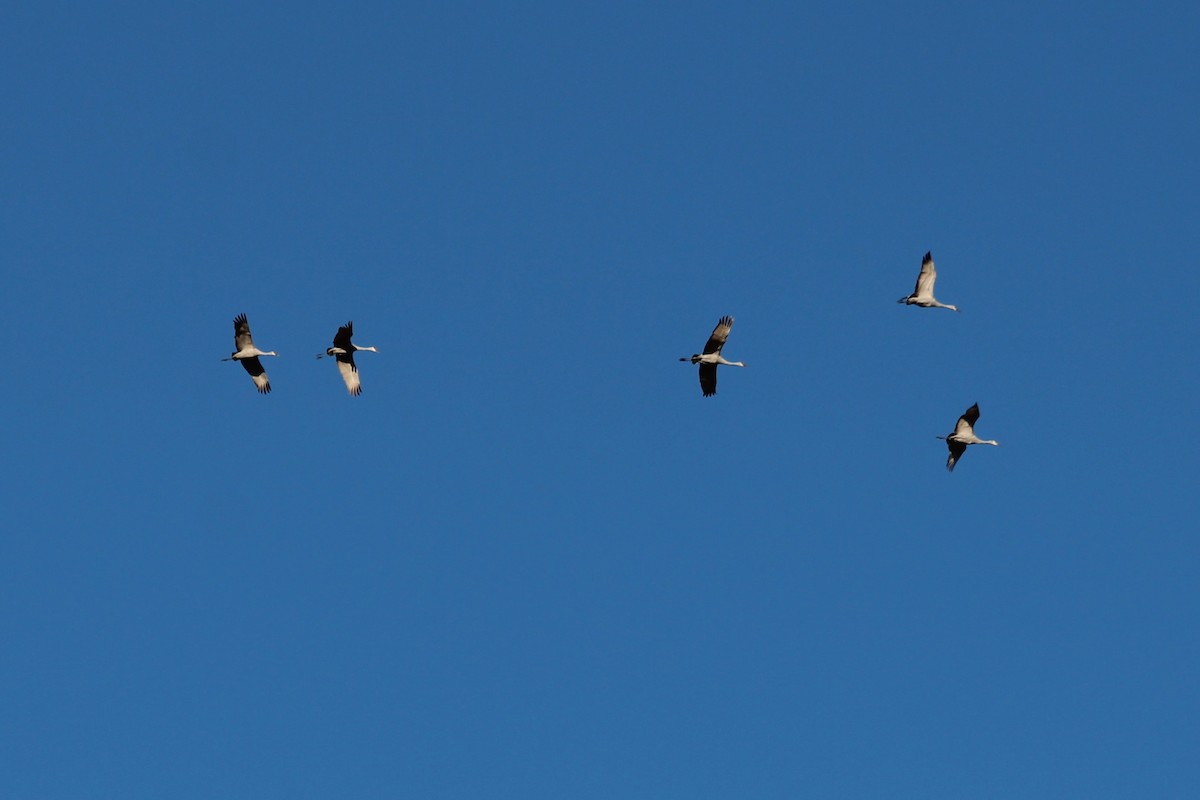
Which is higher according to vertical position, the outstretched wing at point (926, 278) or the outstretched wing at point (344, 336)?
the outstretched wing at point (926, 278)

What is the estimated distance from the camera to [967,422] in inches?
2904

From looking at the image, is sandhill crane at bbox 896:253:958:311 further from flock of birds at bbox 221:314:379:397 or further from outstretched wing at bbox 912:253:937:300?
flock of birds at bbox 221:314:379:397

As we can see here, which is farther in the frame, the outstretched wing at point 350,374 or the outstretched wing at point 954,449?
the outstretched wing at point 350,374

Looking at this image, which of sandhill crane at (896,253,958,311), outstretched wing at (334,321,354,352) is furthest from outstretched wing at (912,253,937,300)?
outstretched wing at (334,321,354,352)

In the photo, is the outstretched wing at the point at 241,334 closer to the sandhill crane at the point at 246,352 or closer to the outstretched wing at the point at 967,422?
the sandhill crane at the point at 246,352

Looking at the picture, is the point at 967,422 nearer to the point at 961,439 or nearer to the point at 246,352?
the point at 961,439

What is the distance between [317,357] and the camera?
78188mm

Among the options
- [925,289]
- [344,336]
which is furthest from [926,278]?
[344,336]

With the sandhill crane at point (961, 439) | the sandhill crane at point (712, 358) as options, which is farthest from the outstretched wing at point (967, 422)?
the sandhill crane at point (712, 358)

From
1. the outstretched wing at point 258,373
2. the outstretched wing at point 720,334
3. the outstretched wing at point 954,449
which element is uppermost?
the outstretched wing at point 720,334

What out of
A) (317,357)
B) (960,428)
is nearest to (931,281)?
(960,428)

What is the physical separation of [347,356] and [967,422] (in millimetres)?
25134

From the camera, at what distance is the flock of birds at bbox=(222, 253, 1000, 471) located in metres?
72.7

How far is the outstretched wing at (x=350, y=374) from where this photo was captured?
80.1 metres
